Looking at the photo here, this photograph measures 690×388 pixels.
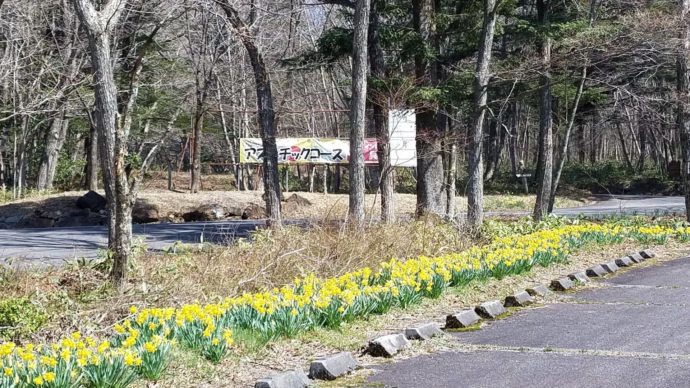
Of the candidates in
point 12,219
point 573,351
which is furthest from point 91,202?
point 573,351

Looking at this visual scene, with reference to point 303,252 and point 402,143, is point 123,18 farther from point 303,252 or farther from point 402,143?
point 303,252

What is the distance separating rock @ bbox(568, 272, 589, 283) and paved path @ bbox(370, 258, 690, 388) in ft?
3.98

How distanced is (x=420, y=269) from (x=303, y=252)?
170 centimetres

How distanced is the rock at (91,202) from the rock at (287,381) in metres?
23.3

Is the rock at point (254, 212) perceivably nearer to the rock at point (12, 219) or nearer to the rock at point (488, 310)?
the rock at point (12, 219)

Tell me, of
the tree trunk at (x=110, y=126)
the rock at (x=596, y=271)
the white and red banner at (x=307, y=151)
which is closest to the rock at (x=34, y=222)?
the white and red banner at (x=307, y=151)

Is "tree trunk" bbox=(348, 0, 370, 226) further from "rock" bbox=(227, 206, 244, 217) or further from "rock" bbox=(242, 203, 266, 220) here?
"rock" bbox=(227, 206, 244, 217)

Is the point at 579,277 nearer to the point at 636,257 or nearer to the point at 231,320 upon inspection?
the point at 636,257

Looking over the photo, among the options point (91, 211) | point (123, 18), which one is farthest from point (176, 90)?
point (123, 18)

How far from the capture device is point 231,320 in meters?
7.45

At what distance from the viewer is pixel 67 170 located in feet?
142

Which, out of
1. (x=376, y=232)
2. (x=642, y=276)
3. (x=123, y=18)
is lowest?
(x=642, y=276)

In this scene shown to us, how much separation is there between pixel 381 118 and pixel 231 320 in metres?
14.0

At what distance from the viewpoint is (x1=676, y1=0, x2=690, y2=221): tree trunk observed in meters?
21.0
